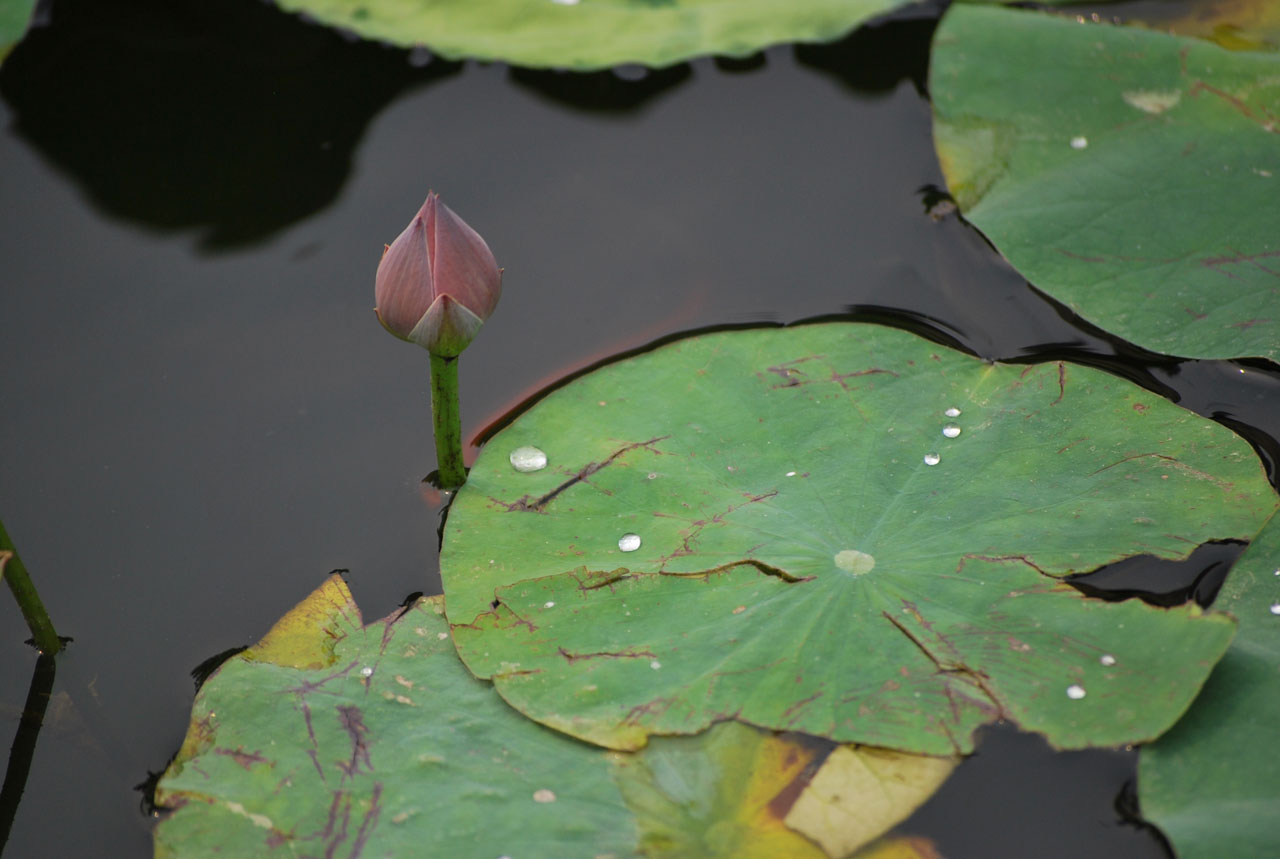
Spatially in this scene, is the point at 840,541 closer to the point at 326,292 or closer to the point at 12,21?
the point at 326,292

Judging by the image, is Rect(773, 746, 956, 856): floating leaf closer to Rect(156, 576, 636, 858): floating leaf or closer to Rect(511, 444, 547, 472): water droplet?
Rect(156, 576, 636, 858): floating leaf

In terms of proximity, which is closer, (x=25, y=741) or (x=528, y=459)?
(x=25, y=741)

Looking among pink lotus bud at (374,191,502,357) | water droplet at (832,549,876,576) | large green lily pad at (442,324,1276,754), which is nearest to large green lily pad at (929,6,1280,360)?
large green lily pad at (442,324,1276,754)

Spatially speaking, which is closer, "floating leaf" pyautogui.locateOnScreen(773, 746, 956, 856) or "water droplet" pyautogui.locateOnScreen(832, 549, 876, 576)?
"floating leaf" pyautogui.locateOnScreen(773, 746, 956, 856)

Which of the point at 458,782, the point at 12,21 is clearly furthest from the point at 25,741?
the point at 12,21

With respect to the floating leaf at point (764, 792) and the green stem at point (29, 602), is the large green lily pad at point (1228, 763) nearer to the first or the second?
the floating leaf at point (764, 792)
